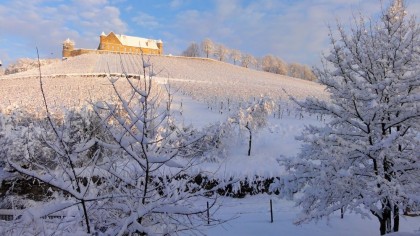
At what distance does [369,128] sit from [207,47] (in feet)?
323

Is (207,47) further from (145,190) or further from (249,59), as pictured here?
(145,190)

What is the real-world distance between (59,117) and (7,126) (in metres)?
2.73

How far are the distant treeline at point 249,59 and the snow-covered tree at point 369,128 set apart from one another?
91.6 m

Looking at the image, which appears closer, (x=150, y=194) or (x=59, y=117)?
(x=150, y=194)

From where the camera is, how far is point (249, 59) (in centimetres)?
10088

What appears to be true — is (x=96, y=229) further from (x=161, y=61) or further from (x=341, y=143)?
(x=161, y=61)

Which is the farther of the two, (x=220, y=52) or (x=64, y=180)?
(x=220, y=52)

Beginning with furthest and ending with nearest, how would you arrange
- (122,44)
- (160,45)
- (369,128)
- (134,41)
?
(160,45) < (134,41) < (122,44) < (369,128)

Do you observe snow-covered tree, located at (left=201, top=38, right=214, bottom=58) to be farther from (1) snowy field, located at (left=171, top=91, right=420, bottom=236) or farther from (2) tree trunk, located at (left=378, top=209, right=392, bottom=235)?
(2) tree trunk, located at (left=378, top=209, right=392, bottom=235)

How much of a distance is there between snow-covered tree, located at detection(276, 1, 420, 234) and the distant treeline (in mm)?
91602

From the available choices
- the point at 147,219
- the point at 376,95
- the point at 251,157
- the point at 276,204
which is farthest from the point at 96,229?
the point at 251,157

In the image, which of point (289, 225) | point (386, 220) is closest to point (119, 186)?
point (386, 220)

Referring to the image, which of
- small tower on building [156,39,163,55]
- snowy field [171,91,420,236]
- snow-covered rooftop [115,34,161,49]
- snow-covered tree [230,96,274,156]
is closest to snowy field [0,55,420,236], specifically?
snowy field [171,91,420,236]

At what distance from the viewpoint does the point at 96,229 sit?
12.1 feet
